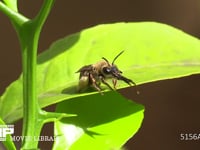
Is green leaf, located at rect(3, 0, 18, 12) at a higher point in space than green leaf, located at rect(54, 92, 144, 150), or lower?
higher

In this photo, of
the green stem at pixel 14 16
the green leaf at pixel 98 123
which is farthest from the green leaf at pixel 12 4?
the green leaf at pixel 98 123

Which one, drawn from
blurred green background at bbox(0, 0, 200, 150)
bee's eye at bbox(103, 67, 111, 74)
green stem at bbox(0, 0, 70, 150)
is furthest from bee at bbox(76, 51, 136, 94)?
blurred green background at bbox(0, 0, 200, 150)

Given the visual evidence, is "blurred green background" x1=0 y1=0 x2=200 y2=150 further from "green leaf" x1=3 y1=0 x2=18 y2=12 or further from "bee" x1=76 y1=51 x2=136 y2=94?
"green leaf" x1=3 y1=0 x2=18 y2=12

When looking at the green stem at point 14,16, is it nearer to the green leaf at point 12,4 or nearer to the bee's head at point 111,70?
the green leaf at point 12,4

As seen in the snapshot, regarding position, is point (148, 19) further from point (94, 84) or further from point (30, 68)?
point (30, 68)

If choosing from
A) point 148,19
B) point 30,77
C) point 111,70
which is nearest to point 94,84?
point 111,70

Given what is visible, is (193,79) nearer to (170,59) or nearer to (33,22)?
(170,59)
